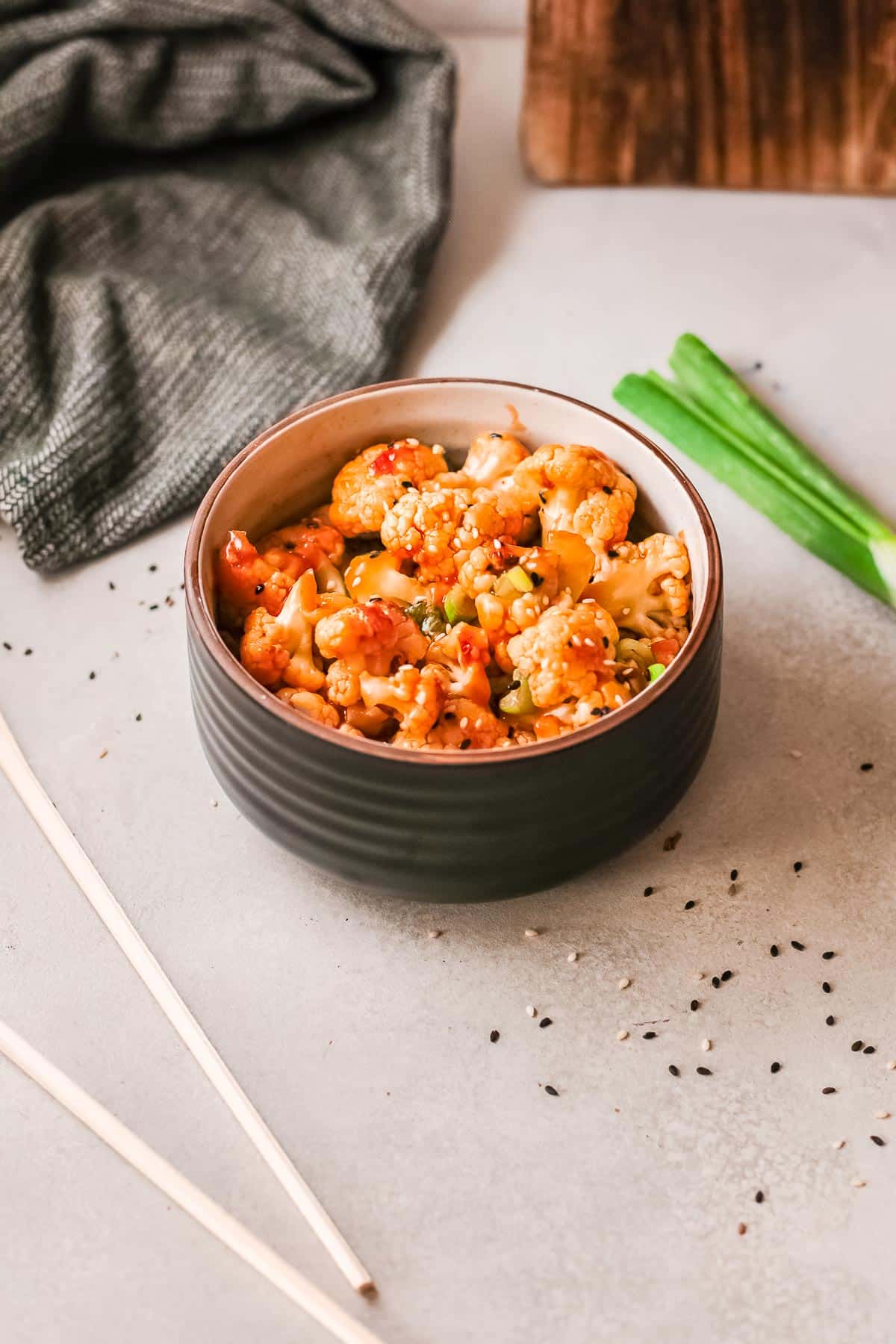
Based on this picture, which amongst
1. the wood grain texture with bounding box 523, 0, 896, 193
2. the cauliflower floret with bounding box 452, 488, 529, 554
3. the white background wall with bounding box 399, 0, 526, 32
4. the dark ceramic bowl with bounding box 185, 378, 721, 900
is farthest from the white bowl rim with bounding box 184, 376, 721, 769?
the white background wall with bounding box 399, 0, 526, 32

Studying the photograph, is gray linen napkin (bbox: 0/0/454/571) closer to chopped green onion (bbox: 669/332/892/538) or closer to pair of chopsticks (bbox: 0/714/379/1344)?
chopped green onion (bbox: 669/332/892/538)

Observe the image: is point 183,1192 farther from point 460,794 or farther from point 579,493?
point 579,493

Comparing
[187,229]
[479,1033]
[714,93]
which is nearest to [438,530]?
[479,1033]

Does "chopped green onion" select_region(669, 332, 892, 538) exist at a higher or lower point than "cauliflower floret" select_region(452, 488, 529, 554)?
lower

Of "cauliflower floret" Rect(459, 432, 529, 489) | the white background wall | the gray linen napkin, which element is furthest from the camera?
the white background wall

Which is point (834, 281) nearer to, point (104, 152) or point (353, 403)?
point (353, 403)

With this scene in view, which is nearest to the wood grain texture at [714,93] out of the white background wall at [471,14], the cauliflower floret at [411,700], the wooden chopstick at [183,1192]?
the white background wall at [471,14]

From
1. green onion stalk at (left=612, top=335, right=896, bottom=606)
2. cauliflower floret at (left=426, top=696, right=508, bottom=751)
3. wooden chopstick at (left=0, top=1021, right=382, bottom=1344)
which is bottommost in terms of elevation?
wooden chopstick at (left=0, top=1021, right=382, bottom=1344)
